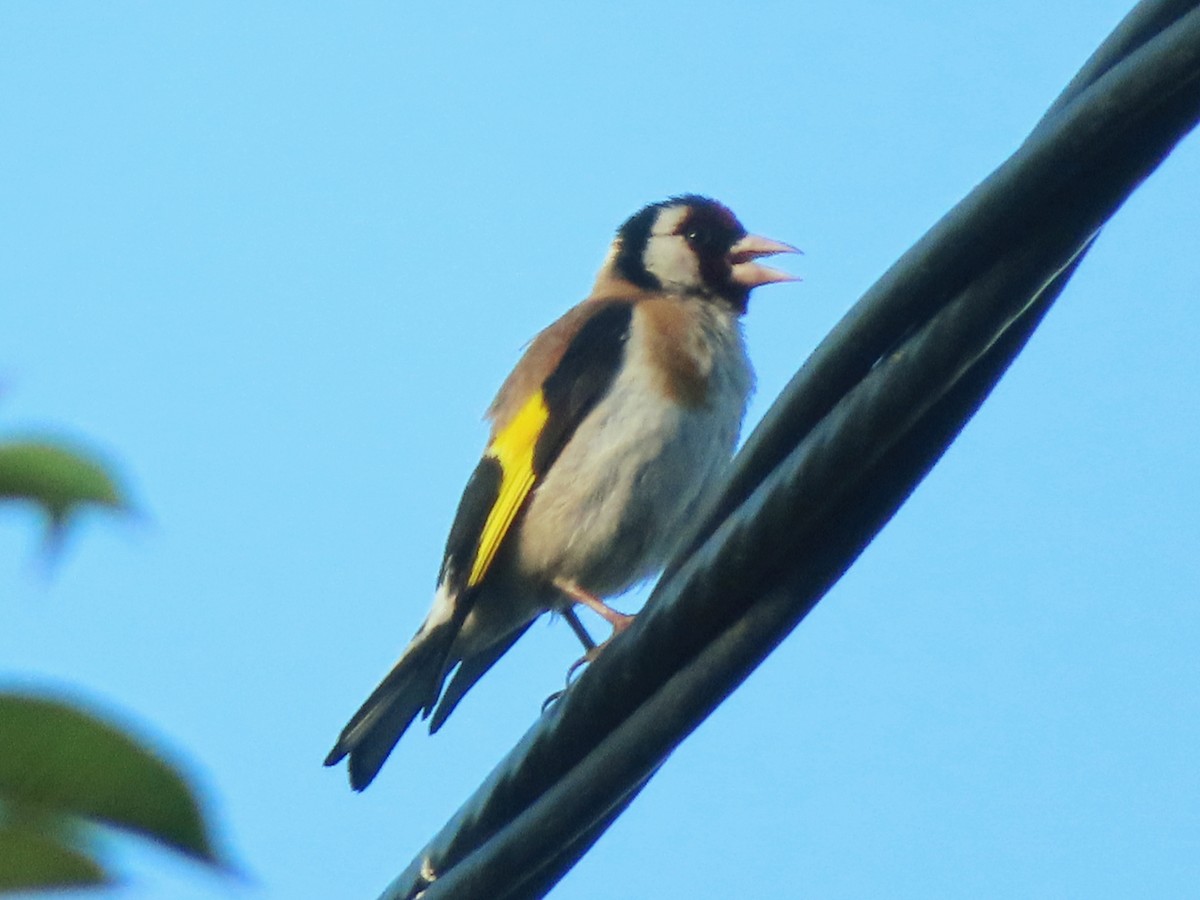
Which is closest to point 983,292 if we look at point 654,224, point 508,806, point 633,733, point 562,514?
point 633,733

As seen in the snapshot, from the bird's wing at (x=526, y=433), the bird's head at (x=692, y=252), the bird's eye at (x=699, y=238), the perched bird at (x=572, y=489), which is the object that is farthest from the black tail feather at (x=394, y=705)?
the bird's eye at (x=699, y=238)

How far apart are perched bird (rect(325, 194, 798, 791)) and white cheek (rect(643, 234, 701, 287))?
72cm

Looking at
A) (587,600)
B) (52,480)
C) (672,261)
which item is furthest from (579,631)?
(52,480)

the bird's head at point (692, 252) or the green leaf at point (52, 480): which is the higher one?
the bird's head at point (692, 252)

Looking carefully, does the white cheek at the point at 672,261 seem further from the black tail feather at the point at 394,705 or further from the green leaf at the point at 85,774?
the green leaf at the point at 85,774

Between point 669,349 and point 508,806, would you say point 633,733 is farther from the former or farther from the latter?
point 669,349

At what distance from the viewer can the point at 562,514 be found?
572cm

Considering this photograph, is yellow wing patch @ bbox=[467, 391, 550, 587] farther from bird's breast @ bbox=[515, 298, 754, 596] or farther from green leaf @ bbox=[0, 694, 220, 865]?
green leaf @ bbox=[0, 694, 220, 865]

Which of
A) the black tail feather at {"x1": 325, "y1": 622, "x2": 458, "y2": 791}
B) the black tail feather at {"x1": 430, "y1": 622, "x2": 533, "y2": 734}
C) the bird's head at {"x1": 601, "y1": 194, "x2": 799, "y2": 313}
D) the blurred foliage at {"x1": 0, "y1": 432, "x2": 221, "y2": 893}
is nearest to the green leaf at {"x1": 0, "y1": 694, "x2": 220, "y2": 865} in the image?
the blurred foliage at {"x1": 0, "y1": 432, "x2": 221, "y2": 893}

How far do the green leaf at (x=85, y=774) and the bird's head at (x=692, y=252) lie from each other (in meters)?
5.98

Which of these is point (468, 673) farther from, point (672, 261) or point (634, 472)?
point (672, 261)

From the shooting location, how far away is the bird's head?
6855 millimetres

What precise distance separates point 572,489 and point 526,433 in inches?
12.1

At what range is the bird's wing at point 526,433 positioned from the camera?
18.9ft
